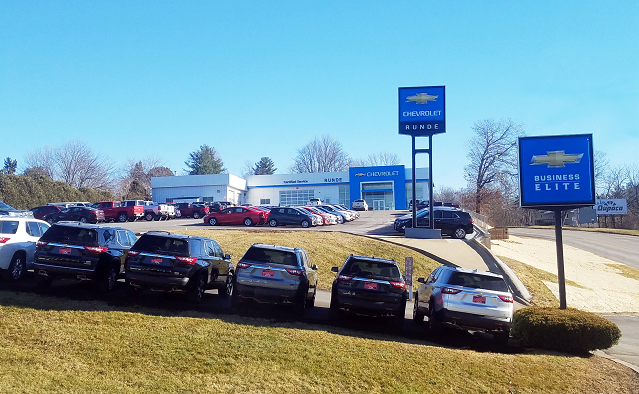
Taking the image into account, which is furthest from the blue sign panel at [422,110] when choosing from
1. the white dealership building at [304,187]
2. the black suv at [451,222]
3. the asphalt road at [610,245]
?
the white dealership building at [304,187]

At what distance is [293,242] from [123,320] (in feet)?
46.1

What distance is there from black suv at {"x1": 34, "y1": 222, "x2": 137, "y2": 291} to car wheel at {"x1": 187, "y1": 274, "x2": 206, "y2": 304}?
2.12m

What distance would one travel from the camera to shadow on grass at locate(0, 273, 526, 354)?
10.4 meters

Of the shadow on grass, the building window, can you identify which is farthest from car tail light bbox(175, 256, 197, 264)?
the building window

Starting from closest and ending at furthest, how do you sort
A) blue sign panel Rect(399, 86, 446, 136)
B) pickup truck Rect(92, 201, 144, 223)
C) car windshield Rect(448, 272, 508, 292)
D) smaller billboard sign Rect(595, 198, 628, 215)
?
car windshield Rect(448, 272, 508, 292) < blue sign panel Rect(399, 86, 446, 136) < pickup truck Rect(92, 201, 144, 223) < smaller billboard sign Rect(595, 198, 628, 215)

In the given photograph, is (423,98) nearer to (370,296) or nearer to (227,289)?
(227,289)

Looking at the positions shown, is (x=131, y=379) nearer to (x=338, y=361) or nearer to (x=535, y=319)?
(x=338, y=361)

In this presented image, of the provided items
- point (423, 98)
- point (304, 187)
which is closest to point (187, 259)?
point (423, 98)

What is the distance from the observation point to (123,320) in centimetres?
934

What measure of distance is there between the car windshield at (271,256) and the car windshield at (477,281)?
Answer: 361 cm

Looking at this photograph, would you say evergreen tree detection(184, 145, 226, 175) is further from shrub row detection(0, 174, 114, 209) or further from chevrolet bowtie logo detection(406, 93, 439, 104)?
chevrolet bowtie logo detection(406, 93, 439, 104)

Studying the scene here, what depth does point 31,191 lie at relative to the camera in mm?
52469

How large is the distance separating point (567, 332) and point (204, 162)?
10277 centimetres

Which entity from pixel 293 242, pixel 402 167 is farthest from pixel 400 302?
pixel 402 167
